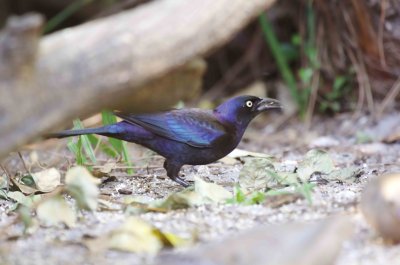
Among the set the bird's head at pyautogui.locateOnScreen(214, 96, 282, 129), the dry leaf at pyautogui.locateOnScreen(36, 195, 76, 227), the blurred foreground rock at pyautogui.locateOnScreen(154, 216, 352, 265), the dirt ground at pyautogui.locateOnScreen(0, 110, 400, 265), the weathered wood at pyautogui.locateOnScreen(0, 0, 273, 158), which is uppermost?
the weathered wood at pyautogui.locateOnScreen(0, 0, 273, 158)

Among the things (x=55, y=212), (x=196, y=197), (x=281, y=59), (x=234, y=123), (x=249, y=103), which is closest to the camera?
(x=55, y=212)

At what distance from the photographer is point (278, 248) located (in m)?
2.31

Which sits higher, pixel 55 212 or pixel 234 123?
pixel 234 123

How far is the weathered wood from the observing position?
8.14ft

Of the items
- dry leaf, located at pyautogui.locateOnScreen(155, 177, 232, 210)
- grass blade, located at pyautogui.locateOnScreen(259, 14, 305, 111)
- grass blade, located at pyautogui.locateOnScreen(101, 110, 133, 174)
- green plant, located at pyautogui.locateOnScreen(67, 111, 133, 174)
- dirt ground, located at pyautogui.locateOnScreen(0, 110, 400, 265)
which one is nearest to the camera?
dirt ground, located at pyautogui.locateOnScreen(0, 110, 400, 265)

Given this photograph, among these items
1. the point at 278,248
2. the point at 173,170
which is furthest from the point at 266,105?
the point at 278,248

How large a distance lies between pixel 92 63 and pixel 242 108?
2.00 m

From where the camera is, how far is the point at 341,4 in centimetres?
641

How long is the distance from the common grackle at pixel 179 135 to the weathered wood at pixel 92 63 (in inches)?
53.3

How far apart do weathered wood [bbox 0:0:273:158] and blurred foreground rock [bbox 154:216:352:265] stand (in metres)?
0.55

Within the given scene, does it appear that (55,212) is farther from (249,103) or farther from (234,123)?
(249,103)

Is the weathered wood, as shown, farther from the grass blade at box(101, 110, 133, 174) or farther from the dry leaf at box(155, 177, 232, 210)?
the grass blade at box(101, 110, 133, 174)

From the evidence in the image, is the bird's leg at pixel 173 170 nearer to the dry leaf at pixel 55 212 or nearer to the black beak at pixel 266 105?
the black beak at pixel 266 105

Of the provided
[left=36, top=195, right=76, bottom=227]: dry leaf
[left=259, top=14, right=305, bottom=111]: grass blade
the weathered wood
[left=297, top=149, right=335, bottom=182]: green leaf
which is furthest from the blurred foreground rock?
[left=259, top=14, right=305, bottom=111]: grass blade
